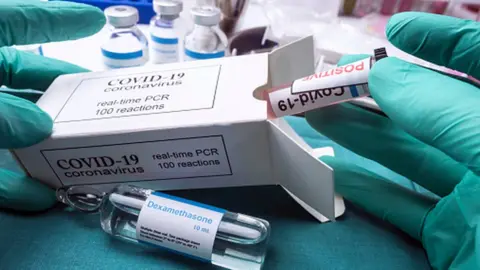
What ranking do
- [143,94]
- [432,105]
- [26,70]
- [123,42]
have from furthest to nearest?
[123,42]
[26,70]
[143,94]
[432,105]

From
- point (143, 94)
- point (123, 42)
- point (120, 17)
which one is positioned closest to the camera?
point (143, 94)

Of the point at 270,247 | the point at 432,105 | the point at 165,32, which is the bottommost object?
the point at 270,247

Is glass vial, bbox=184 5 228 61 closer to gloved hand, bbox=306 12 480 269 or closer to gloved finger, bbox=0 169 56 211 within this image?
gloved hand, bbox=306 12 480 269

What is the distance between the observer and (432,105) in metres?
0.45

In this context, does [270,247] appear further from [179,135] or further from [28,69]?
[28,69]

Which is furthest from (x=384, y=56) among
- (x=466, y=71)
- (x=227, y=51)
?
(x=227, y=51)

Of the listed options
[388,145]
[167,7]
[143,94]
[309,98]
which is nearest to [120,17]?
[167,7]

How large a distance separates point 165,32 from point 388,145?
25.3 inches

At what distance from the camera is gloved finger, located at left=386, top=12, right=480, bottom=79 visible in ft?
1.59

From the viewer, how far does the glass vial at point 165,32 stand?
0.86m

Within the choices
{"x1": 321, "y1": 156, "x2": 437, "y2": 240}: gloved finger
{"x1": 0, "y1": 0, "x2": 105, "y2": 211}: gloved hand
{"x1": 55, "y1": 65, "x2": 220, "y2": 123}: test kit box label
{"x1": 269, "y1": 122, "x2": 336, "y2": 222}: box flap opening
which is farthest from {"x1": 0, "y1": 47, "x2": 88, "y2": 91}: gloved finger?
{"x1": 321, "y1": 156, "x2": 437, "y2": 240}: gloved finger

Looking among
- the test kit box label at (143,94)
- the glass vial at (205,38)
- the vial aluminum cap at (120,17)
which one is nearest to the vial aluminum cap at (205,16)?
the glass vial at (205,38)

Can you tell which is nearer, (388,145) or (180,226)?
(180,226)

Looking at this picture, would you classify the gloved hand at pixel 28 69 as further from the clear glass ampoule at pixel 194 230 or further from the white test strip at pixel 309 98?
the white test strip at pixel 309 98
